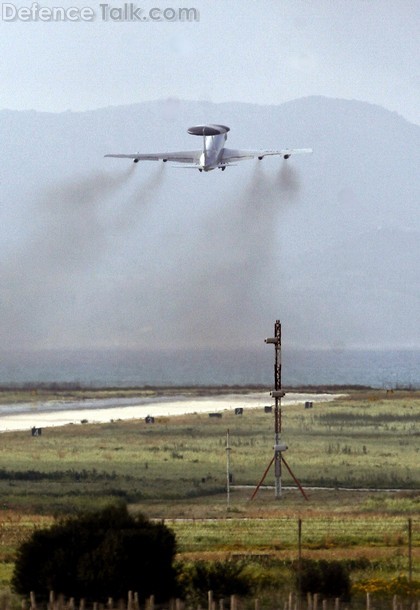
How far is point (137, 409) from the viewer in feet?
461

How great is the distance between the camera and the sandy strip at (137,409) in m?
120

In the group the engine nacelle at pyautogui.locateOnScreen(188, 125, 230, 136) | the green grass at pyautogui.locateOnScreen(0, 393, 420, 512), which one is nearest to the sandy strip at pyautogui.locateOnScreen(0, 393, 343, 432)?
the green grass at pyautogui.locateOnScreen(0, 393, 420, 512)

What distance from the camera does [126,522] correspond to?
41.3 meters

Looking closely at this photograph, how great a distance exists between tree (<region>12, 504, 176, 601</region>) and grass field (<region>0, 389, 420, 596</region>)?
5.40 meters

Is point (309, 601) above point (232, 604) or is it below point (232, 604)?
below

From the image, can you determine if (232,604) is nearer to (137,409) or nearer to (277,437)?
(277,437)

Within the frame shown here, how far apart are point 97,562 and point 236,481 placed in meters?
39.5

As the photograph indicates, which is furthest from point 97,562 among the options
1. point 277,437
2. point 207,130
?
point 207,130

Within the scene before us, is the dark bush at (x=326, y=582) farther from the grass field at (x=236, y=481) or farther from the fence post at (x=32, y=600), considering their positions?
the fence post at (x=32, y=600)

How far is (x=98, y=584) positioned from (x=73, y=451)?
56.6 meters

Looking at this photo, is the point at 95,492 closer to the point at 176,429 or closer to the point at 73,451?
the point at 73,451

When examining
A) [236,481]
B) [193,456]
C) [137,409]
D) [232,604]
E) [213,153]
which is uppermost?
[213,153]

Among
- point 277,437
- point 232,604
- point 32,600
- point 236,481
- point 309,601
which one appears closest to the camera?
point 232,604

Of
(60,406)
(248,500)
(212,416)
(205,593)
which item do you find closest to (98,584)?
(205,593)
